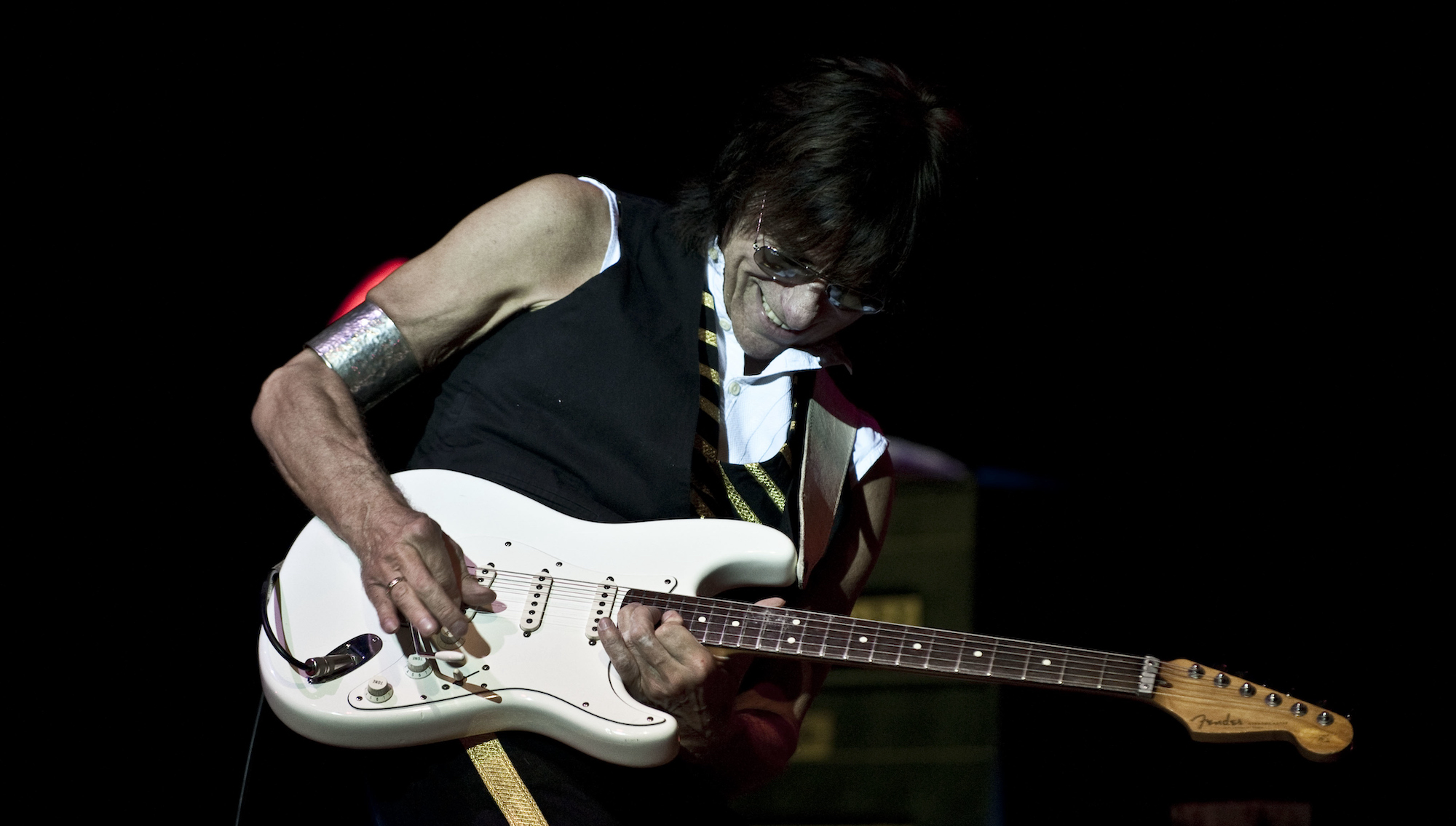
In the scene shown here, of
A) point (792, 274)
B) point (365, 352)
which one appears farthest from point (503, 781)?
point (792, 274)

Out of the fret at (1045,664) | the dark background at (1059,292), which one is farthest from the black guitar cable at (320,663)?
the dark background at (1059,292)

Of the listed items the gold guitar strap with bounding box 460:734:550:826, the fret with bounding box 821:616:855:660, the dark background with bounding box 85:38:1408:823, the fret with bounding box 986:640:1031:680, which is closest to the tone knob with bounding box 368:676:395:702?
the gold guitar strap with bounding box 460:734:550:826

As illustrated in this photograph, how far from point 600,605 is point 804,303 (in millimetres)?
782

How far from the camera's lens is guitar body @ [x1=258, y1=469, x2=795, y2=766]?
1759 millimetres

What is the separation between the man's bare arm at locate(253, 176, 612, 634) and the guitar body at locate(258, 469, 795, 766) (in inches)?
2.8

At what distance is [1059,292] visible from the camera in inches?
127

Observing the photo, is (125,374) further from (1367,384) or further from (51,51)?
(1367,384)

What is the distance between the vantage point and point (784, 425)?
245 centimetres

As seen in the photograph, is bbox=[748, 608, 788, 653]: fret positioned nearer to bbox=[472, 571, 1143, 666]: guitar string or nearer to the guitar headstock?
bbox=[472, 571, 1143, 666]: guitar string

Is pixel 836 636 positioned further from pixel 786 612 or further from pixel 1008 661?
pixel 1008 661

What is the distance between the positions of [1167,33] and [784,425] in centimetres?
154

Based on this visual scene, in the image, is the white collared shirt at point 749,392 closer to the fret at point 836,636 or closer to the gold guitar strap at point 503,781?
the fret at point 836,636

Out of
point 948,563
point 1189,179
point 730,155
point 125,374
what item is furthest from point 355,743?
point 948,563

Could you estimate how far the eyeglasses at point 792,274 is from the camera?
2.28m
